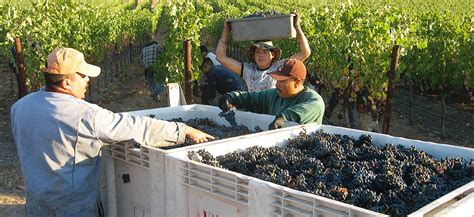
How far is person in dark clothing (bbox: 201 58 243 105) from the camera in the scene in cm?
813

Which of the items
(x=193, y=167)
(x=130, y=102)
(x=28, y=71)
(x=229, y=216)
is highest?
(x=193, y=167)

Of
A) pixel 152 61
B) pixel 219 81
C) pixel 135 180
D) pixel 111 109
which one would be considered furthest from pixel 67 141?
pixel 111 109

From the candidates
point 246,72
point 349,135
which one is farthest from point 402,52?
point 349,135

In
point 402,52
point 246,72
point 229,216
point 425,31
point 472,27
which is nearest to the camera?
point 229,216

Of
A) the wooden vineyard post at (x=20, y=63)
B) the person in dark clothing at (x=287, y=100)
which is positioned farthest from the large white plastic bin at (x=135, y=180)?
the wooden vineyard post at (x=20, y=63)

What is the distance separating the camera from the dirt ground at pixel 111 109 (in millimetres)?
6430

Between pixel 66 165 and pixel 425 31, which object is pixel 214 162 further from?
pixel 425 31

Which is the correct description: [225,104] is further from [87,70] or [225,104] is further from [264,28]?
[87,70]

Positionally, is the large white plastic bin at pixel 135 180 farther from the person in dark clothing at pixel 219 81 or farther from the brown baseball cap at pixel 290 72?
the person in dark clothing at pixel 219 81

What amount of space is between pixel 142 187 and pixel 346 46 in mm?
6562

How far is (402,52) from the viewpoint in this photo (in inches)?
345

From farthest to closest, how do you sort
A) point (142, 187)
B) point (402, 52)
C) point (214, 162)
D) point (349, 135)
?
point (402, 52) < point (349, 135) < point (142, 187) < point (214, 162)

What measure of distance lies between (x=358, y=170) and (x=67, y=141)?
60.0 inches

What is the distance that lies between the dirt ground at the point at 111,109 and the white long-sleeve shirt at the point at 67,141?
10.2 feet
